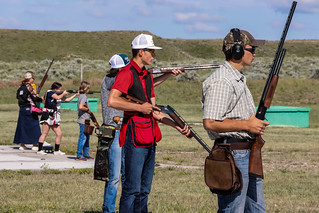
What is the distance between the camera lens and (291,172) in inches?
490

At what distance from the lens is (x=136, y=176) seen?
220 inches

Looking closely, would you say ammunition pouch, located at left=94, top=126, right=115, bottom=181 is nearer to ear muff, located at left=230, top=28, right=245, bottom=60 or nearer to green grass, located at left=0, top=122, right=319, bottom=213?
green grass, located at left=0, top=122, right=319, bottom=213

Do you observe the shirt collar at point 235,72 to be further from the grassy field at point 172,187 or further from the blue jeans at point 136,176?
the grassy field at point 172,187

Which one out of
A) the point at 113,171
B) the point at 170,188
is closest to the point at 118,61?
the point at 113,171

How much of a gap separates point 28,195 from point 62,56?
361 feet


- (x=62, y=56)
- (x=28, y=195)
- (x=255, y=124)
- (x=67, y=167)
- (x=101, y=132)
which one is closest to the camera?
(x=255, y=124)

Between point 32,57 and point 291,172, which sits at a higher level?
point 32,57

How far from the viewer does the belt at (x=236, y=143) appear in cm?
459

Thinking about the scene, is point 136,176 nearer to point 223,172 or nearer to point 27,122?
point 223,172

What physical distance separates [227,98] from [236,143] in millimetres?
374

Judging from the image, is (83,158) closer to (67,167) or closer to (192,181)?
(67,167)

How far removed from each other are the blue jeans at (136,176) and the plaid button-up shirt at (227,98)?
3.53 feet

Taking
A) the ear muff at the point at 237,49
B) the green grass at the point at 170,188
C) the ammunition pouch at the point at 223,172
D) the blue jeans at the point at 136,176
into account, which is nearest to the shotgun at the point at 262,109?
the ammunition pouch at the point at 223,172

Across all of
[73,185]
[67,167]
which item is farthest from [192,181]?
[67,167]
